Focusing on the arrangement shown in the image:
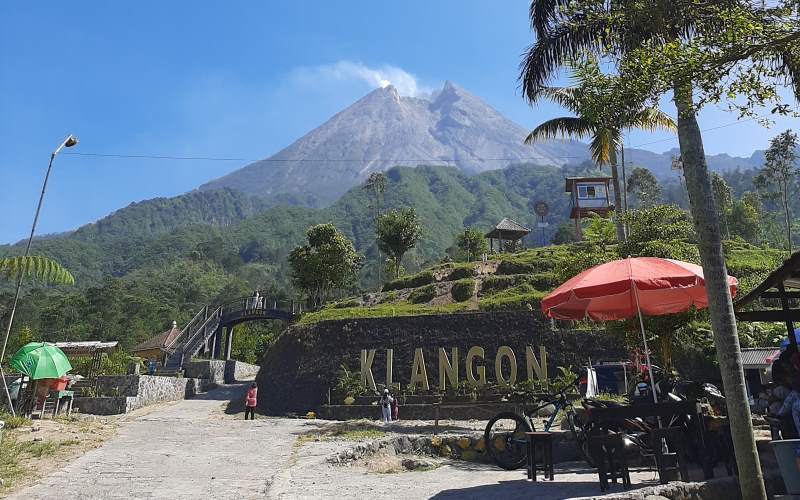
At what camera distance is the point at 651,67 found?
4.92m

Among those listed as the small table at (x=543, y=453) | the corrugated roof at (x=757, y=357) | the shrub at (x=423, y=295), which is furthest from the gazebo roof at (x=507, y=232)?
the small table at (x=543, y=453)

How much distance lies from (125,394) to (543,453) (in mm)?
16760

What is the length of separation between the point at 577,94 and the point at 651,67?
1246 millimetres

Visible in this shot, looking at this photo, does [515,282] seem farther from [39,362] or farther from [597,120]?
[597,120]

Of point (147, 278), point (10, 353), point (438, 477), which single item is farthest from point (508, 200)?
point (438, 477)

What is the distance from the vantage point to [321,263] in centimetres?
3750

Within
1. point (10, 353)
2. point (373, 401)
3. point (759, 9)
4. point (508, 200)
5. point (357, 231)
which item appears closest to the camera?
point (759, 9)

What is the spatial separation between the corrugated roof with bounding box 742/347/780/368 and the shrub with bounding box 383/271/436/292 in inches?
727

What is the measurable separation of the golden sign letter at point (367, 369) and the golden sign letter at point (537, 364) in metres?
5.21

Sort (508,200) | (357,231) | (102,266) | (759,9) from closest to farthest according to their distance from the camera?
1. (759,9)
2. (102,266)
3. (357,231)
4. (508,200)

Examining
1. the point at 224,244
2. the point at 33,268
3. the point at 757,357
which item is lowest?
the point at 757,357

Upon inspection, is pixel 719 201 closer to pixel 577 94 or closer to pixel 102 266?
pixel 577 94

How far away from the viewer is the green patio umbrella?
518 inches

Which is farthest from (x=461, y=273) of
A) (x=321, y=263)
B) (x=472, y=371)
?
(x=472, y=371)
